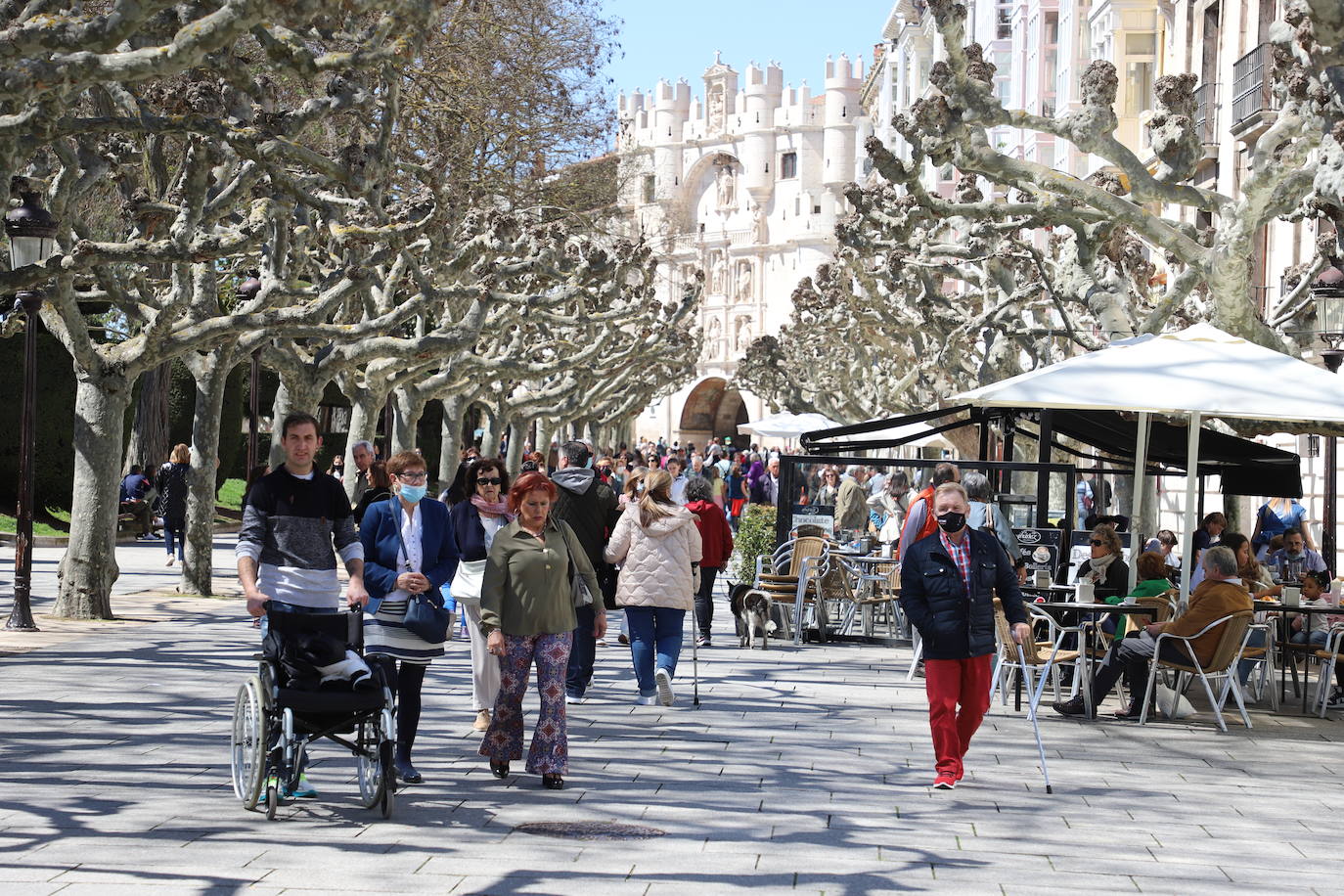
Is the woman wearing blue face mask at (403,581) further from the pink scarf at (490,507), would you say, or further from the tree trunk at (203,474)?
the tree trunk at (203,474)

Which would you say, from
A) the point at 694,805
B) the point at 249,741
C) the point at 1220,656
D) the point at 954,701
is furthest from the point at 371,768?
the point at 1220,656

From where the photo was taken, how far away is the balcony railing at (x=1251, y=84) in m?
26.2

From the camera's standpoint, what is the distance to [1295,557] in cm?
1487

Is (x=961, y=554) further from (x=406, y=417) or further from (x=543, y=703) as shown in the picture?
(x=406, y=417)

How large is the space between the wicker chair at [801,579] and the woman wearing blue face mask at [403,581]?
7568 millimetres

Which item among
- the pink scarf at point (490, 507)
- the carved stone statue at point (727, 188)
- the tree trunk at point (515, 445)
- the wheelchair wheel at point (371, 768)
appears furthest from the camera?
the carved stone statue at point (727, 188)

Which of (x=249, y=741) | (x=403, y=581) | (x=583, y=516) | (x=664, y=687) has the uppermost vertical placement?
(x=583, y=516)

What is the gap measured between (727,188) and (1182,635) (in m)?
94.2

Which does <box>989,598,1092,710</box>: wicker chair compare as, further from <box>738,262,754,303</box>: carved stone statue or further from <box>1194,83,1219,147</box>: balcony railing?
<box>738,262,754,303</box>: carved stone statue

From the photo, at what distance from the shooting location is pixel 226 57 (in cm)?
986

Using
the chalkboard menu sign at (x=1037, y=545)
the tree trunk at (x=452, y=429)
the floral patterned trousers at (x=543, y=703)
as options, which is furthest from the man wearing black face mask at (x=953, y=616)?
the tree trunk at (x=452, y=429)

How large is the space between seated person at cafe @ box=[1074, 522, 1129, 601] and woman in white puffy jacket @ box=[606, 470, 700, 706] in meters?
2.98

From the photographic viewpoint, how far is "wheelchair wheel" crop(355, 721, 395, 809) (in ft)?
22.2

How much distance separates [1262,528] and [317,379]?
11060mm
